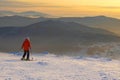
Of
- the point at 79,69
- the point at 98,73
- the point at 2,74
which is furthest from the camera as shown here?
the point at 79,69

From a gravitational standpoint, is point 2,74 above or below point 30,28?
below

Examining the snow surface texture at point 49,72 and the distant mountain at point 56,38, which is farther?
the distant mountain at point 56,38

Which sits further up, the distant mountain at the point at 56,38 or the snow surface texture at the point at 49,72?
the distant mountain at the point at 56,38

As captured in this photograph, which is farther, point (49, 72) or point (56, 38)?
point (56, 38)

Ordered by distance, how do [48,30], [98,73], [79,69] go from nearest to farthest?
[98,73] → [79,69] → [48,30]

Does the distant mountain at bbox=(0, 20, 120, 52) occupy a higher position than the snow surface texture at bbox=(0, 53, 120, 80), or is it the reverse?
the distant mountain at bbox=(0, 20, 120, 52)

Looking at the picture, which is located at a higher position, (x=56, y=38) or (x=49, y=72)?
(x=56, y=38)

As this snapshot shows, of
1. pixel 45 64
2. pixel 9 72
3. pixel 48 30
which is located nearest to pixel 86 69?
pixel 45 64

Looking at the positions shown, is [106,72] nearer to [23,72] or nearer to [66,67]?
[66,67]

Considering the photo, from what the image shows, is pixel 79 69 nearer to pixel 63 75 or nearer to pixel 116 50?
pixel 63 75

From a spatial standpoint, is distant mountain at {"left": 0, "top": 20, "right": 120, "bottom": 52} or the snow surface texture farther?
distant mountain at {"left": 0, "top": 20, "right": 120, "bottom": 52}

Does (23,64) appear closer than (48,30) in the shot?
Yes

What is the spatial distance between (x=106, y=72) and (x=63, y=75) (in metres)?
3.11

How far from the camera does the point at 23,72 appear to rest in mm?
22141
